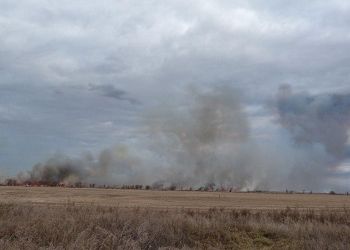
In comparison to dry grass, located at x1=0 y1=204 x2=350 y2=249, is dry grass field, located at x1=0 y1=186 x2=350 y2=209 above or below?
Answer: above

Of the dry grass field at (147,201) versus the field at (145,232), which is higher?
the dry grass field at (147,201)

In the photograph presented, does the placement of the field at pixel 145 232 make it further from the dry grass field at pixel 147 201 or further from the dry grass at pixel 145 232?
the dry grass field at pixel 147 201

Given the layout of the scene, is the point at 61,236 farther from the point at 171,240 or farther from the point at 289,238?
the point at 289,238

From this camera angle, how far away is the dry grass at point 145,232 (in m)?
19.0

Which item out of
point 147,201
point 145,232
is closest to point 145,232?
point 145,232

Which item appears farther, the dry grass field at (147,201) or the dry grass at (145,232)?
the dry grass field at (147,201)

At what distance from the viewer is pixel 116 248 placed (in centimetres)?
1848

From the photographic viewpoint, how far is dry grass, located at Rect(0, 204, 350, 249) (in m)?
19.0

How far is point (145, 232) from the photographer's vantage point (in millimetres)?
21703

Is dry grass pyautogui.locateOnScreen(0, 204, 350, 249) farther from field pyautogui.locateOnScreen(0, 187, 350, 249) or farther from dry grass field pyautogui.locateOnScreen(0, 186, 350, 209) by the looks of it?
dry grass field pyautogui.locateOnScreen(0, 186, 350, 209)

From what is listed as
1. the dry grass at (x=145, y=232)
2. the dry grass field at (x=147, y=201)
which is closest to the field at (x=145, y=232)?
the dry grass at (x=145, y=232)

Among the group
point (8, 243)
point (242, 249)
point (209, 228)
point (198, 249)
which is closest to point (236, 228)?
point (209, 228)

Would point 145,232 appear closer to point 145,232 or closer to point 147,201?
point 145,232

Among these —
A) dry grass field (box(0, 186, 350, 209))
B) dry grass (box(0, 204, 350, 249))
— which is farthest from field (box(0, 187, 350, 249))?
dry grass field (box(0, 186, 350, 209))
